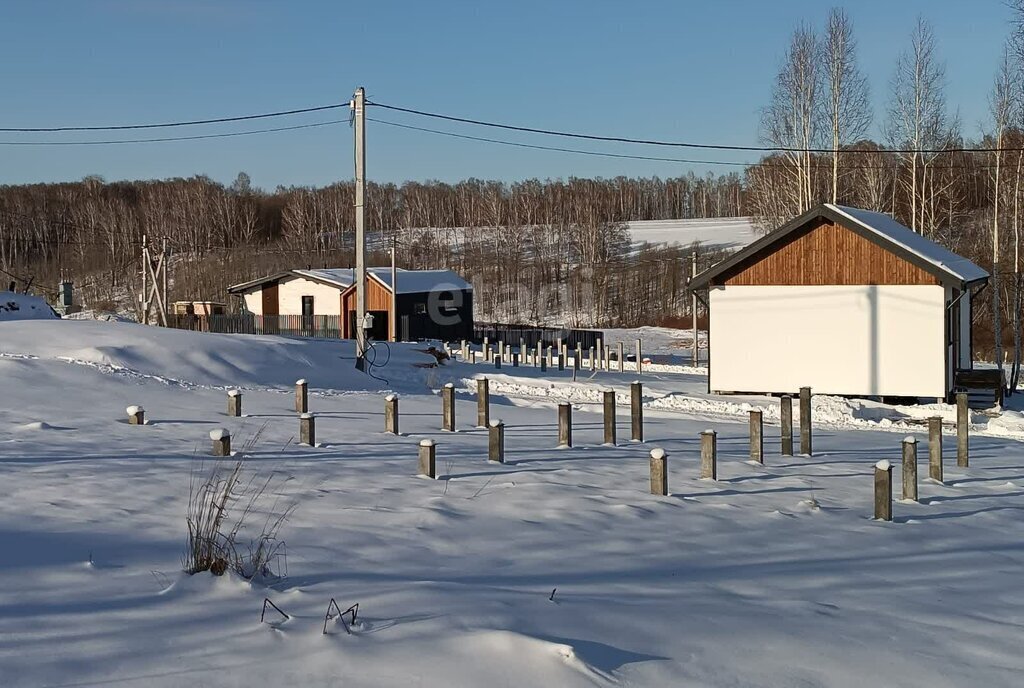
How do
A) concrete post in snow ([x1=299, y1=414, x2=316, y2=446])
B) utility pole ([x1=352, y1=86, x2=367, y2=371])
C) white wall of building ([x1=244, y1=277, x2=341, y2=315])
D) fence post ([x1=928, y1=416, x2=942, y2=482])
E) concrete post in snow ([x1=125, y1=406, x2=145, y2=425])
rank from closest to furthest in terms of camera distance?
concrete post in snow ([x1=299, y1=414, x2=316, y2=446]) → concrete post in snow ([x1=125, y1=406, x2=145, y2=425]) → fence post ([x1=928, y1=416, x2=942, y2=482]) → utility pole ([x1=352, y1=86, x2=367, y2=371]) → white wall of building ([x1=244, y1=277, x2=341, y2=315])

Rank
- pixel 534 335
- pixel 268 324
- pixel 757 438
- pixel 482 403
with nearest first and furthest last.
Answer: pixel 757 438, pixel 482 403, pixel 534 335, pixel 268 324

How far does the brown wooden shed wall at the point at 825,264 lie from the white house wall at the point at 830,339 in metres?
0.20

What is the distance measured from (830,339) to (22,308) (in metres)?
32.2

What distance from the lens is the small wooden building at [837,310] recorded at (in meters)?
23.8

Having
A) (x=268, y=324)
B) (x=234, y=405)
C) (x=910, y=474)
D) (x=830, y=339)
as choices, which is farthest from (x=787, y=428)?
(x=268, y=324)

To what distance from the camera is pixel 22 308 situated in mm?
41156

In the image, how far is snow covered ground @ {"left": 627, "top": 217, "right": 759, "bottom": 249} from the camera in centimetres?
10064

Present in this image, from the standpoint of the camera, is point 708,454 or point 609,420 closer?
point 708,454

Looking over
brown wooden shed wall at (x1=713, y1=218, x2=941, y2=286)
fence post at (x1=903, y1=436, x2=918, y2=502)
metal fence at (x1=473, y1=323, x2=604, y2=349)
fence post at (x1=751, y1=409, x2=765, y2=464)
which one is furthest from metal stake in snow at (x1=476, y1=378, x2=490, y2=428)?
metal fence at (x1=473, y1=323, x2=604, y2=349)

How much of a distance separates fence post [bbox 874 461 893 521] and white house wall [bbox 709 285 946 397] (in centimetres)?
1424

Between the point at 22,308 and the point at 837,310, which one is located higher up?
the point at 22,308

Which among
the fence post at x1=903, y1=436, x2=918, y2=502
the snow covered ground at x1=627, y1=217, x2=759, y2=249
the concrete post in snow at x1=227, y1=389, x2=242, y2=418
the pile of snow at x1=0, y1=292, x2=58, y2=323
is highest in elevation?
the snow covered ground at x1=627, y1=217, x2=759, y2=249

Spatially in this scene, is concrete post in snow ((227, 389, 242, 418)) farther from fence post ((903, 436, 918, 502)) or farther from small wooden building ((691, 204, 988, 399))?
small wooden building ((691, 204, 988, 399))

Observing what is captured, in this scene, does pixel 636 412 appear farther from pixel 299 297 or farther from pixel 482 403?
pixel 299 297
